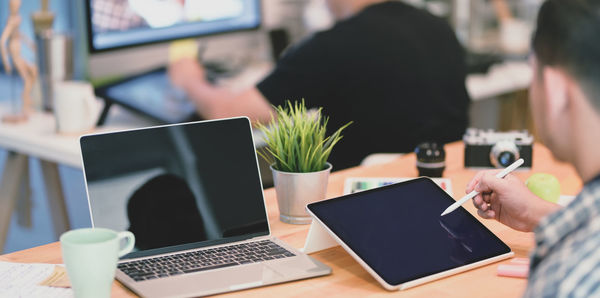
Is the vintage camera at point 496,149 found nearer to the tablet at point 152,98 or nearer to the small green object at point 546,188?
the small green object at point 546,188

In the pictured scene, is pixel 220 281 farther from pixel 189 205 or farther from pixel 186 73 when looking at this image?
pixel 186 73

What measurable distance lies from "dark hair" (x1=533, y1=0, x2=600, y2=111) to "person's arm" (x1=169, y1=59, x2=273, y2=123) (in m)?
1.03

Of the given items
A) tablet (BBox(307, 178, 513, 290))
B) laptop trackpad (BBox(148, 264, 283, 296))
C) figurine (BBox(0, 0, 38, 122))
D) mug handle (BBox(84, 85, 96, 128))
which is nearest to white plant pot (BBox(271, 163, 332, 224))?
tablet (BBox(307, 178, 513, 290))

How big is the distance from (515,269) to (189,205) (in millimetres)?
501

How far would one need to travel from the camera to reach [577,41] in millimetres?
700

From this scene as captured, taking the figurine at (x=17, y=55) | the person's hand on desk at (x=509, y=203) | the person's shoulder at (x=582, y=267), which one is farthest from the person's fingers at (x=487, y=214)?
the figurine at (x=17, y=55)

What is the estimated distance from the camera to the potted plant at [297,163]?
3.91 feet

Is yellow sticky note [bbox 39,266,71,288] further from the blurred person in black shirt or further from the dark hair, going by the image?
the blurred person in black shirt

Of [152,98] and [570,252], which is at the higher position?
[570,252]

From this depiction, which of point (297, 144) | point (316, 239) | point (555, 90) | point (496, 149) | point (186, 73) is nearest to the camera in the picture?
point (555, 90)

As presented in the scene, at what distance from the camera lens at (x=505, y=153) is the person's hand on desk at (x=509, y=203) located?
35cm

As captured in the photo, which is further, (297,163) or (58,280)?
(297,163)

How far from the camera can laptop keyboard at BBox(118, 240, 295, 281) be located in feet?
3.25

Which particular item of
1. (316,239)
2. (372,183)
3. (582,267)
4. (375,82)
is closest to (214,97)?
(375,82)
